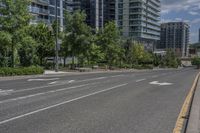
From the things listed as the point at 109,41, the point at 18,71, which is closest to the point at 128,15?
the point at 109,41

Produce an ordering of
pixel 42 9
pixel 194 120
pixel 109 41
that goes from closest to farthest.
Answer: pixel 194 120, pixel 109 41, pixel 42 9

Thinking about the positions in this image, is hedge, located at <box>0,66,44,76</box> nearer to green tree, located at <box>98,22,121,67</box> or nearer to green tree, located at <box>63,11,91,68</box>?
green tree, located at <box>63,11,91,68</box>

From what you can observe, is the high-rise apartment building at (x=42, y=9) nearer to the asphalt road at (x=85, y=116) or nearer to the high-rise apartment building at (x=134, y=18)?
the asphalt road at (x=85, y=116)

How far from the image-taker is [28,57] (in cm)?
4678

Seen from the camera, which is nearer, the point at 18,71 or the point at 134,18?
the point at 18,71

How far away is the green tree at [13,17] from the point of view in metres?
35.0

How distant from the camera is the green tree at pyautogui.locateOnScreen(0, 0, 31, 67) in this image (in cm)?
3500

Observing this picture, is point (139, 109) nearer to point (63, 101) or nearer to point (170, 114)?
point (170, 114)

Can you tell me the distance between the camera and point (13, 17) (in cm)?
3519

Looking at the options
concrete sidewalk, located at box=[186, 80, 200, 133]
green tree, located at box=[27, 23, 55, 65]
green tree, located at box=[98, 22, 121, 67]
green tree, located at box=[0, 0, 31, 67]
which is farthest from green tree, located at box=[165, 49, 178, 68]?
concrete sidewalk, located at box=[186, 80, 200, 133]

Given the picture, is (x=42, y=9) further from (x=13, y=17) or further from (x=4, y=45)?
(x=13, y=17)

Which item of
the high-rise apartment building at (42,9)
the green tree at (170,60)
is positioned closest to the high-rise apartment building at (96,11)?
the green tree at (170,60)

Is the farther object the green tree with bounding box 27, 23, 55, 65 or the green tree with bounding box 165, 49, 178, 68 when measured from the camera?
the green tree with bounding box 165, 49, 178, 68

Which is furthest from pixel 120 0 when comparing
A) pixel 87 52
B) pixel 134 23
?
pixel 87 52
